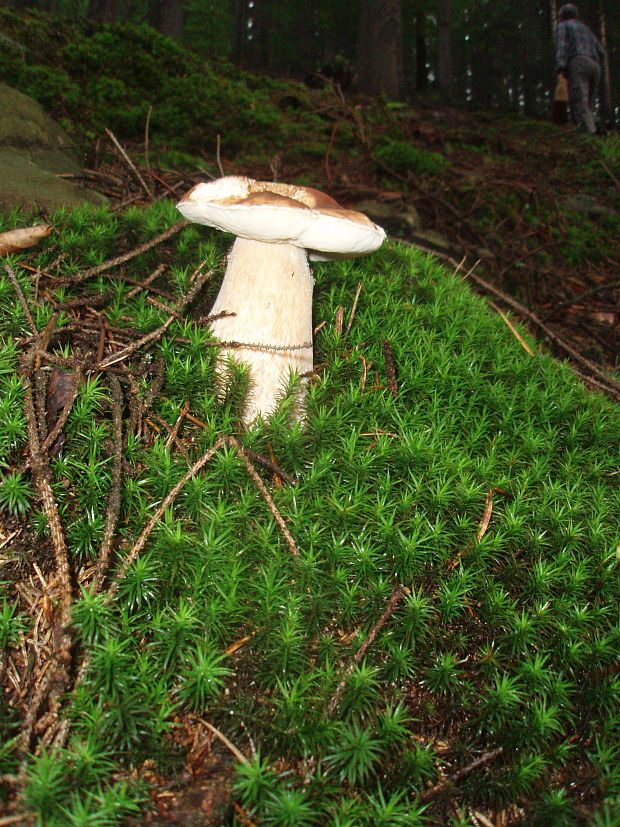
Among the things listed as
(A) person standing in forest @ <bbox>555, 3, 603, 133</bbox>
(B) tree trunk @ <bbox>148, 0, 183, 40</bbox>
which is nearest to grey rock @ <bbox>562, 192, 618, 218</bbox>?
(A) person standing in forest @ <bbox>555, 3, 603, 133</bbox>

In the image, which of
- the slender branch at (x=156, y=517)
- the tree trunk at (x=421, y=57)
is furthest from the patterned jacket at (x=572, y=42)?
the tree trunk at (x=421, y=57)

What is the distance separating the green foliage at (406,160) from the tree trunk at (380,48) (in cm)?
569

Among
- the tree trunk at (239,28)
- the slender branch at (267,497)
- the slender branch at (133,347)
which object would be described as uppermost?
the tree trunk at (239,28)

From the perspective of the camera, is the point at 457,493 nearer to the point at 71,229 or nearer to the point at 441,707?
the point at 441,707

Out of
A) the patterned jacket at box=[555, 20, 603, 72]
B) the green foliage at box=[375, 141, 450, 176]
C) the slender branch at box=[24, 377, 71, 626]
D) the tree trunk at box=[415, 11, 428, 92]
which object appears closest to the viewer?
the slender branch at box=[24, 377, 71, 626]

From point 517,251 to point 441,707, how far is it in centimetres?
437

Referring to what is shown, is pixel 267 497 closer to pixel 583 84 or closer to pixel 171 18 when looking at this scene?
pixel 583 84

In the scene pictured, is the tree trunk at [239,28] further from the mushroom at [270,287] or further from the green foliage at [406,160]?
the mushroom at [270,287]

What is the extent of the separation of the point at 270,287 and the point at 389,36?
10748 millimetres

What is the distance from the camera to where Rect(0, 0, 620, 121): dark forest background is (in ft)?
34.4

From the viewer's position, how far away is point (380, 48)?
405 inches

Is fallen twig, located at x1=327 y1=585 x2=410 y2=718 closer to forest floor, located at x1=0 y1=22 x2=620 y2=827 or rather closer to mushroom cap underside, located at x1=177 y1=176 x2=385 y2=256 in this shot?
forest floor, located at x1=0 y1=22 x2=620 y2=827

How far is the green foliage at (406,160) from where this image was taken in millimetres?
5395

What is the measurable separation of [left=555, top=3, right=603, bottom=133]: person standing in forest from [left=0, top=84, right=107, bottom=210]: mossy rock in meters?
8.91
